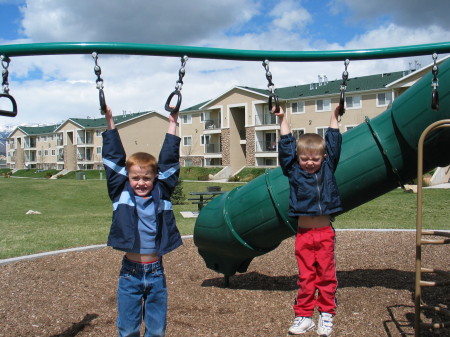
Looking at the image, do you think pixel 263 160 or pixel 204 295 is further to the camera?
pixel 263 160

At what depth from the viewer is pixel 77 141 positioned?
6488 centimetres

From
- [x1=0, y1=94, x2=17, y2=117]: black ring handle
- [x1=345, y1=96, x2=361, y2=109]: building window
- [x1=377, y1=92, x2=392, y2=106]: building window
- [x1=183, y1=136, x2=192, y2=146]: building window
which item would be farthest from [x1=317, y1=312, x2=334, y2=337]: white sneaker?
[x1=183, y1=136, x2=192, y2=146]: building window

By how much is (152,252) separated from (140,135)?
2095 inches

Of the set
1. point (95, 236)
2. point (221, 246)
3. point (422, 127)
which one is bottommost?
point (95, 236)

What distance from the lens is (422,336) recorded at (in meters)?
4.01

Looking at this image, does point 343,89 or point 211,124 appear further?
point 211,124

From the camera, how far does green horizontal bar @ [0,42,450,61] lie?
3.45 m

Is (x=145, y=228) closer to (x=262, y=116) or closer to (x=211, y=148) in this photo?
(x=262, y=116)

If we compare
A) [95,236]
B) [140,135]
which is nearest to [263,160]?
[140,135]

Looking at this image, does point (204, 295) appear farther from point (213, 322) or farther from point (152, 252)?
point (152, 252)

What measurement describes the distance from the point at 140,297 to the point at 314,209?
52.3 inches

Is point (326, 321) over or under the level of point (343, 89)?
under

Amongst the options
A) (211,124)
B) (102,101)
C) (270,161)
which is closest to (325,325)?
(102,101)

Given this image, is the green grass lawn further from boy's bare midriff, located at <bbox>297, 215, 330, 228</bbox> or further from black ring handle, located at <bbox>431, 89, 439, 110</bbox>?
black ring handle, located at <bbox>431, 89, 439, 110</bbox>
